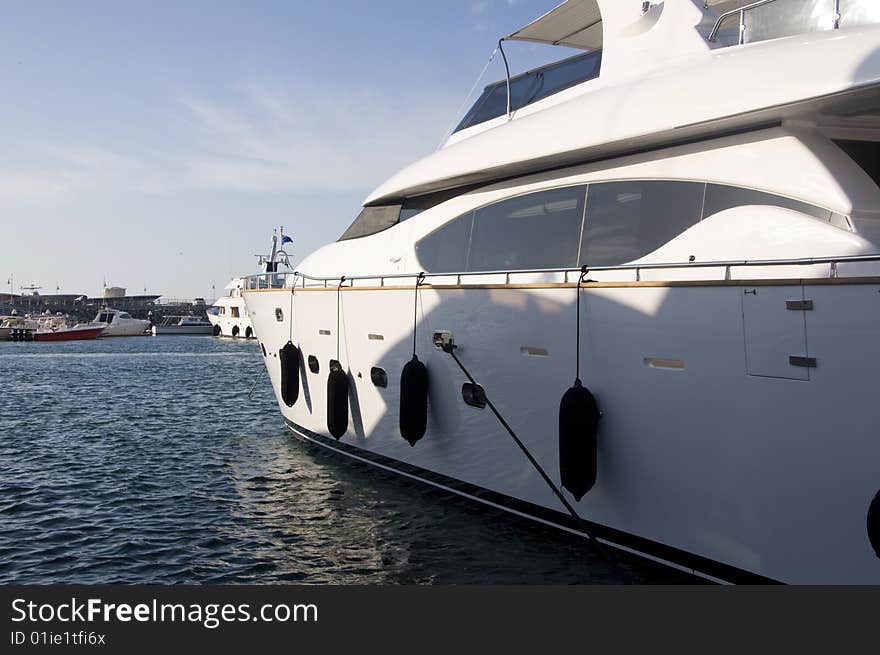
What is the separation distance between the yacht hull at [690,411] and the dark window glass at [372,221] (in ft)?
5.72

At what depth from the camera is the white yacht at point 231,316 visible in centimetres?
6006

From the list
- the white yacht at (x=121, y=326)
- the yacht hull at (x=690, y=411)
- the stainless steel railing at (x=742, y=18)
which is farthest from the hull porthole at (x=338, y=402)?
the white yacht at (x=121, y=326)

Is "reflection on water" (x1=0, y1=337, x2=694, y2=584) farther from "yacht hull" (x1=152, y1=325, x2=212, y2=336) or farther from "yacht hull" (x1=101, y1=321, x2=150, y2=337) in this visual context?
"yacht hull" (x1=152, y1=325, x2=212, y2=336)

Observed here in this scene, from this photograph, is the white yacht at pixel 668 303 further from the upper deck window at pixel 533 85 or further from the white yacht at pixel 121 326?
the white yacht at pixel 121 326

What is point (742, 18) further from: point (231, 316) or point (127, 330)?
point (127, 330)

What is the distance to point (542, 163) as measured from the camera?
7.11 m

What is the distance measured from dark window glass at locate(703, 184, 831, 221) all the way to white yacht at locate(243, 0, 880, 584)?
0.02m

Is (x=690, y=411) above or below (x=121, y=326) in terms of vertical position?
below

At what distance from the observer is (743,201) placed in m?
5.53

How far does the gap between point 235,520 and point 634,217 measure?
5.00 m

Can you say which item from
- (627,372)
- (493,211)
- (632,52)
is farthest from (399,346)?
(632,52)

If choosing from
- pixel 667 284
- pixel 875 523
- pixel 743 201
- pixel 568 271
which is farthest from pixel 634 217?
pixel 875 523

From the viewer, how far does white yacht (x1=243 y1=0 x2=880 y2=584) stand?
459 cm

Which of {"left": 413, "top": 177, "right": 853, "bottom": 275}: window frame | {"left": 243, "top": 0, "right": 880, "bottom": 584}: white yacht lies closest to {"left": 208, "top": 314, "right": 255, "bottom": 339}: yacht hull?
{"left": 413, "top": 177, "right": 853, "bottom": 275}: window frame
